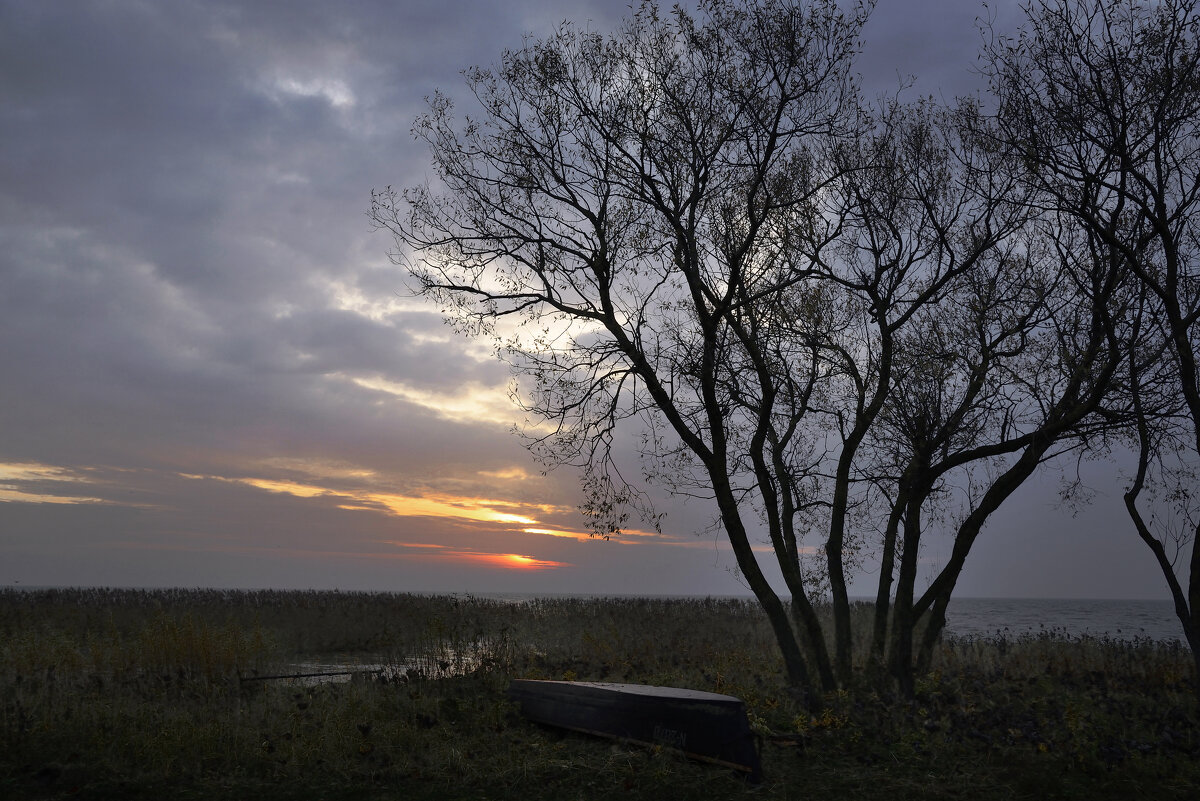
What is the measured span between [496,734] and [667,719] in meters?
2.51

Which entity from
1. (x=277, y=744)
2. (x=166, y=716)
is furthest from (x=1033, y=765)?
(x=166, y=716)

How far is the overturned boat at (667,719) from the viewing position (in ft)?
28.8

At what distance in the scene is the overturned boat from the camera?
8789 mm

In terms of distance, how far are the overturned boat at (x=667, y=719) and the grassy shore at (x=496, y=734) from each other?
19 cm

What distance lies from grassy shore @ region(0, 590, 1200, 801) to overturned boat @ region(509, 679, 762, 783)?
0.61 feet

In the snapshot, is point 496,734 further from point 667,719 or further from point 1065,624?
point 1065,624

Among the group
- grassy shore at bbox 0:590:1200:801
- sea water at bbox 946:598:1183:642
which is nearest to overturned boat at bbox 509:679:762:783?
grassy shore at bbox 0:590:1200:801

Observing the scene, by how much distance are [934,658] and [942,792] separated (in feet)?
36.4

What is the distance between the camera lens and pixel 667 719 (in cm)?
904

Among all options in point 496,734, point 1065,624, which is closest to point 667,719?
point 496,734

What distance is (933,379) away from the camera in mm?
14680

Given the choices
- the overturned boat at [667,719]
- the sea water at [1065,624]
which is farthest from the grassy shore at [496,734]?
the sea water at [1065,624]

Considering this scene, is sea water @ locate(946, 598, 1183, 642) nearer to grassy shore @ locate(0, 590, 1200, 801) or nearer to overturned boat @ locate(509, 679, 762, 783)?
grassy shore @ locate(0, 590, 1200, 801)

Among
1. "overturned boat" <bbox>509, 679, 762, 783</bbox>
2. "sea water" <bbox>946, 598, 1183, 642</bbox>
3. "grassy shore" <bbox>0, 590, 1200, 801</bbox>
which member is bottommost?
"sea water" <bbox>946, 598, 1183, 642</bbox>
